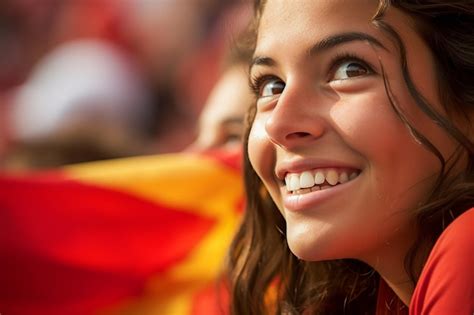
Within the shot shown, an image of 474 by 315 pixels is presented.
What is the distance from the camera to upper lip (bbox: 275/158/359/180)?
1.36m

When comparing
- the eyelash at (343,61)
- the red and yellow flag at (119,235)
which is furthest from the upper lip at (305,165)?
the red and yellow flag at (119,235)

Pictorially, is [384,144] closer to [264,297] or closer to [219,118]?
[264,297]

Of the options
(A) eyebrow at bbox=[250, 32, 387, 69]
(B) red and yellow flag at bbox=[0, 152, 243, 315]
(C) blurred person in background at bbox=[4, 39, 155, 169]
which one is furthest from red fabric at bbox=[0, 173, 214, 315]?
(A) eyebrow at bbox=[250, 32, 387, 69]

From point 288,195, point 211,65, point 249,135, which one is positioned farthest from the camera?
point 211,65

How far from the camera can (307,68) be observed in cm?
139

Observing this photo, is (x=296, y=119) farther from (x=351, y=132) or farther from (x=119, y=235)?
(x=119, y=235)

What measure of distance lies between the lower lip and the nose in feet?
0.23

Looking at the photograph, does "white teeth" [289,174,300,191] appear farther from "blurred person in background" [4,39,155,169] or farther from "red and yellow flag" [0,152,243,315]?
"blurred person in background" [4,39,155,169]

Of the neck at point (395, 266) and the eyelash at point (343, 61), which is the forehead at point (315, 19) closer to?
the eyelash at point (343, 61)

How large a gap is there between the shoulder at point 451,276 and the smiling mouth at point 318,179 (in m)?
0.17

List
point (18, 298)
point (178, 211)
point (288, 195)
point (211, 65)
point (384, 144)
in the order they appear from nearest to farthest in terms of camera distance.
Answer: point (384, 144) < point (288, 195) < point (18, 298) < point (178, 211) < point (211, 65)

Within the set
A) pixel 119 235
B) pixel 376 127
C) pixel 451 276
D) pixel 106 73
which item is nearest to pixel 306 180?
pixel 376 127

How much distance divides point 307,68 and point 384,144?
15 centimetres

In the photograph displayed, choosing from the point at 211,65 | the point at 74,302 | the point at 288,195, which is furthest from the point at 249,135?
the point at 211,65
